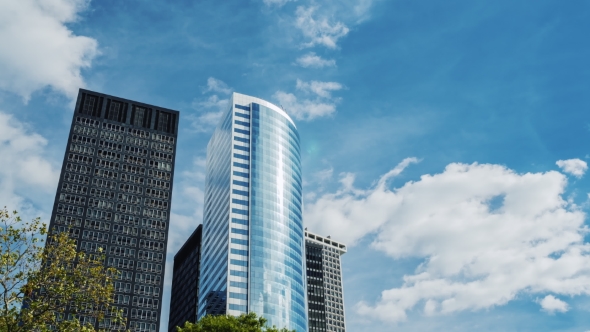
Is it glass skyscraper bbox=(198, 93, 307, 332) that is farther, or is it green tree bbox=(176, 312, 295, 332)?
glass skyscraper bbox=(198, 93, 307, 332)

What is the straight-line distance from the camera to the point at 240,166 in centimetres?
17712

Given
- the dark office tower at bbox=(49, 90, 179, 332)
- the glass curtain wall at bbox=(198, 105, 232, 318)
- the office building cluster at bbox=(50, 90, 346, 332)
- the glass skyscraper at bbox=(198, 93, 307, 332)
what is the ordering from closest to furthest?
the dark office tower at bbox=(49, 90, 179, 332), the office building cluster at bbox=(50, 90, 346, 332), the glass skyscraper at bbox=(198, 93, 307, 332), the glass curtain wall at bbox=(198, 105, 232, 318)

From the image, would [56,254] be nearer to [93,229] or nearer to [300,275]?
[93,229]

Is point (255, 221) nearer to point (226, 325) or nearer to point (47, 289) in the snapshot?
point (226, 325)

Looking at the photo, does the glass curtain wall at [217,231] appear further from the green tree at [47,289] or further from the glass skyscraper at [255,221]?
the green tree at [47,289]

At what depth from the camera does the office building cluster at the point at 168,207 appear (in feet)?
502

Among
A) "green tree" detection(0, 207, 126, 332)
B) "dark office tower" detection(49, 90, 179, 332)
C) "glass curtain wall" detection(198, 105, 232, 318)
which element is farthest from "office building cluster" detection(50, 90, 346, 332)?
"green tree" detection(0, 207, 126, 332)

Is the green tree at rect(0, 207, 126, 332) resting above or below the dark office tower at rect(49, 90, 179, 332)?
below

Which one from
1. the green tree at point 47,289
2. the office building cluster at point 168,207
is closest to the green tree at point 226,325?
Result: the green tree at point 47,289

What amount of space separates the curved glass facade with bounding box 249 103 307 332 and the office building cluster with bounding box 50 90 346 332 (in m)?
0.32

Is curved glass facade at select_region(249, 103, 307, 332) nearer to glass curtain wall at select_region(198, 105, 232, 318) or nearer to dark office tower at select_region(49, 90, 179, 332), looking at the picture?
glass curtain wall at select_region(198, 105, 232, 318)

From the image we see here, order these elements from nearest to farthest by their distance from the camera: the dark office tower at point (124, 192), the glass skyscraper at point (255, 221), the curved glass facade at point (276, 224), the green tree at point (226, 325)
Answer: the green tree at point (226, 325) → the dark office tower at point (124, 192) → the glass skyscraper at point (255, 221) → the curved glass facade at point (276, 224)

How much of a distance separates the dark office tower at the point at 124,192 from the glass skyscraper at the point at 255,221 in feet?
58.7

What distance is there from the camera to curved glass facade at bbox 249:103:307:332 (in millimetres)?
158875
